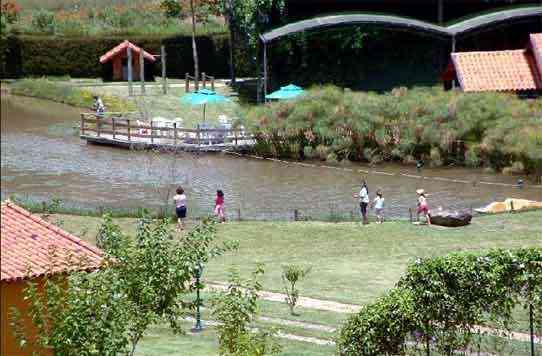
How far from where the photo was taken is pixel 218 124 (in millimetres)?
49781

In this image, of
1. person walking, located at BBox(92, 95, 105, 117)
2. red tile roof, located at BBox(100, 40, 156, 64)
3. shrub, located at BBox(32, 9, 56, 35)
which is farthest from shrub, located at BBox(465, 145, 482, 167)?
shrub, located at BBox(32, 9, 56, 35)

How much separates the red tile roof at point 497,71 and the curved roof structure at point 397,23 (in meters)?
3.33


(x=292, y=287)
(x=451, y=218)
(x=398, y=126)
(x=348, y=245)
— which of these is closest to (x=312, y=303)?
(x=292, y=287)

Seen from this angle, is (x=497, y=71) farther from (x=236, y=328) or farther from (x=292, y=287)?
(x=236, y=328)

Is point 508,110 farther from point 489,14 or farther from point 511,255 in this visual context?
point 511,255

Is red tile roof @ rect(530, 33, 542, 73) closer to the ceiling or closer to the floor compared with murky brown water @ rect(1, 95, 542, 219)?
closer to the ceiling

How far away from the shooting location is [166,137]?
4841 centimetres

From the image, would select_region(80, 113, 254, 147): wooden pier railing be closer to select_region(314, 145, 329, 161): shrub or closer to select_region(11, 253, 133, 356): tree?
select_region(314, 145, 329, 161): shrub

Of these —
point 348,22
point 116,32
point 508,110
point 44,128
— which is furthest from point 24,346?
point 116,32

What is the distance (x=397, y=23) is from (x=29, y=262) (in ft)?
141

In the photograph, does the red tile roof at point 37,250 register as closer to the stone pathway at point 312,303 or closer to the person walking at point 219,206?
the stone pathway at point 312,303

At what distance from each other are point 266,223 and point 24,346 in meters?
19.7

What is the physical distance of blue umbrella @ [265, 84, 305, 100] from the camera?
51.4 metres

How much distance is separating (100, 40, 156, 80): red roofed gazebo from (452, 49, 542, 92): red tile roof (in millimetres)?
17193
